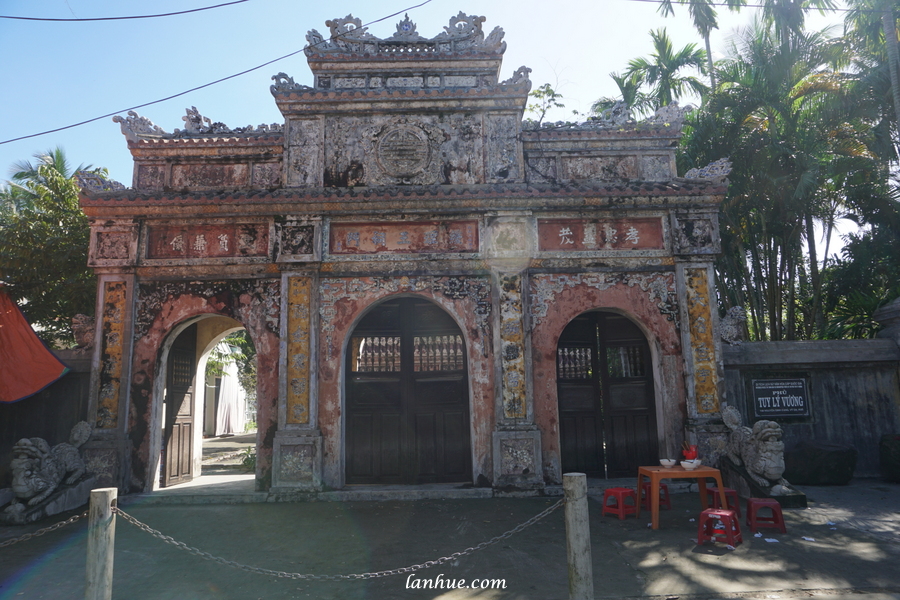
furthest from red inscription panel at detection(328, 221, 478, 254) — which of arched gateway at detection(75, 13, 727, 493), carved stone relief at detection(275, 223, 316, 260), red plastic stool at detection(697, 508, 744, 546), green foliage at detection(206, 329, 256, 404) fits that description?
green foliage at detection(206, 329, 256, 404)

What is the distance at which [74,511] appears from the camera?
772 centimetres

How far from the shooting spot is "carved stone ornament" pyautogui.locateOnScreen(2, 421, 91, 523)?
719 centimetres

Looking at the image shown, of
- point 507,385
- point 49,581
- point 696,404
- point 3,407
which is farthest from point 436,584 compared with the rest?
point 3,407

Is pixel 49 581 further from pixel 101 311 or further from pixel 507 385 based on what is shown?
pixel 507 385

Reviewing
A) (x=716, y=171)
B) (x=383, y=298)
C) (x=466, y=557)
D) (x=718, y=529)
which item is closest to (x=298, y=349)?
(x=383, y=298)

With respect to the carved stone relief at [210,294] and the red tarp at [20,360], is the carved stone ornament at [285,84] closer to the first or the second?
the carved stone relief at [210,294]

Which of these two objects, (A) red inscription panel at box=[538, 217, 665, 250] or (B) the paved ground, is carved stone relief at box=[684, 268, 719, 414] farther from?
(B) the paved ground

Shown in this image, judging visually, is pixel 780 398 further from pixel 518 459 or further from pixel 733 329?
pixel 518 459

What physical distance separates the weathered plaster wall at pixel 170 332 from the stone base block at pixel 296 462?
0.34 meters

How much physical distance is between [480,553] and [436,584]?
91 cm

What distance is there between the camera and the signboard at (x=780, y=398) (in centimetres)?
913

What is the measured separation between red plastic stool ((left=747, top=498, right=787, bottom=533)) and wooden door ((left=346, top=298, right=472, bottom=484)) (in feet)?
13.6

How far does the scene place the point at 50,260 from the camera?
11180 millimetres

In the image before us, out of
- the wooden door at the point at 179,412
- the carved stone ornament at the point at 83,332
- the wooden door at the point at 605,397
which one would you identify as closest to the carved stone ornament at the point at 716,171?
the wooden door at the point at 605,397
